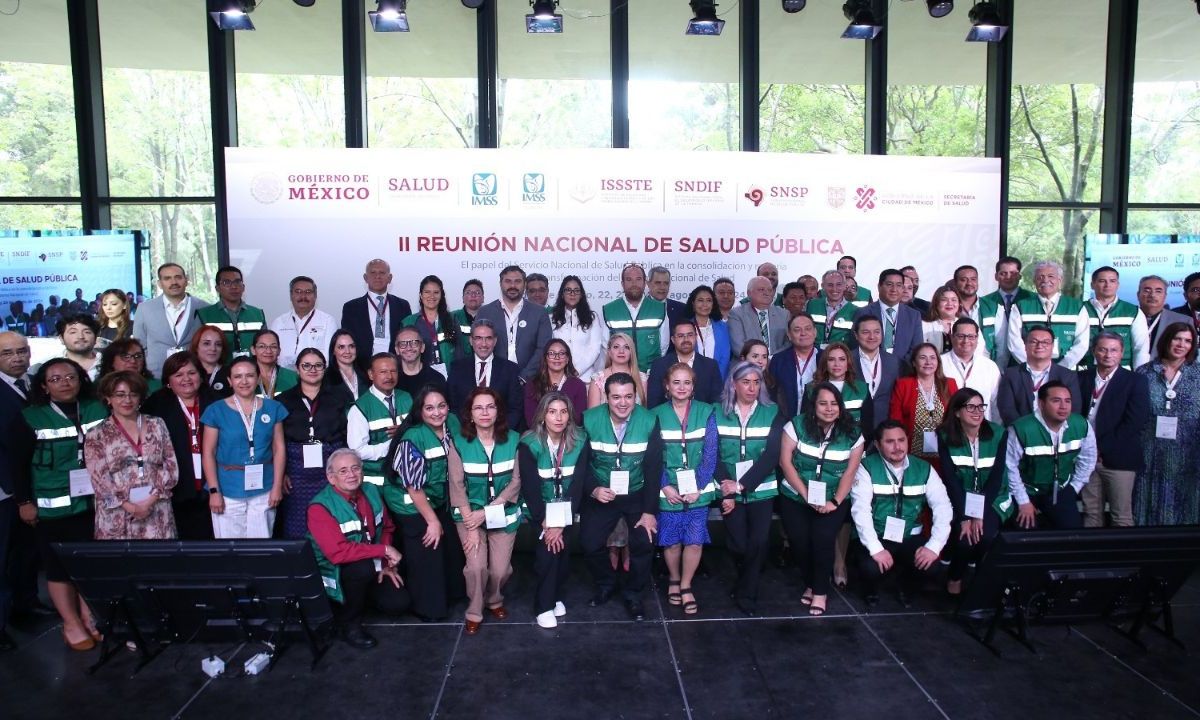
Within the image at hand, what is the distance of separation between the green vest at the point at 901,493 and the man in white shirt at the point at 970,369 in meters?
0.84

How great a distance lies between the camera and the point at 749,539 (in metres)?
3.94

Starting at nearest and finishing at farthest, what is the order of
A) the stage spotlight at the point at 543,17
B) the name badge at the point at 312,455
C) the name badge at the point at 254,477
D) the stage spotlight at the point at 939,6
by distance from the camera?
1. the name badge at the point at 254,477
2. the name badge at the point at 312,455
3. the stage spotlight at the point at 543,17
4. the stage spotlight at the point at 939,6

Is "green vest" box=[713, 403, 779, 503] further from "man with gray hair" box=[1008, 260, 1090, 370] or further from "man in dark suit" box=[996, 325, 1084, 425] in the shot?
"man with gray hair" box=[1008, 260, 1090, 370]

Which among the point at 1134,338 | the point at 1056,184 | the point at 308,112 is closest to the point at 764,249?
the point at 1134,338

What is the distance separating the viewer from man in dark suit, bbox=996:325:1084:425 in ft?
14.0

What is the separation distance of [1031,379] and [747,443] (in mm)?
1825

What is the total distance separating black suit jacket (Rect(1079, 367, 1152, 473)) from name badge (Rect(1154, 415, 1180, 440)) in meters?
0.06

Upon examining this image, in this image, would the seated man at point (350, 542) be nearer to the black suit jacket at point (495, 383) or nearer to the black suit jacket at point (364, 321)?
the black suit jacket at point (495, 383)

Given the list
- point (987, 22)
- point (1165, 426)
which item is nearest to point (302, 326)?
point (1165, 426)

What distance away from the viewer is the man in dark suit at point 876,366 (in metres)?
4.43

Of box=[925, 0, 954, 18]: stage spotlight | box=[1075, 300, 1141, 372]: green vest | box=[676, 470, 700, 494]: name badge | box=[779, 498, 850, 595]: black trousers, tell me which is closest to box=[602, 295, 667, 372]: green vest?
box=[676, 470, 700, 494]: name badge

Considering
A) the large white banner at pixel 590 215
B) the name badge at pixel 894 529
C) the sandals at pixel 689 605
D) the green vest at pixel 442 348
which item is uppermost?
the large white banner at pixel 590 215

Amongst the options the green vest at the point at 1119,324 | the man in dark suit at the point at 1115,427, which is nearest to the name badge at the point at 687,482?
the man in dark suit at the point at 1115,427

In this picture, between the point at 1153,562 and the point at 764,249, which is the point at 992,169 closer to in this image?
the point at 764,249
